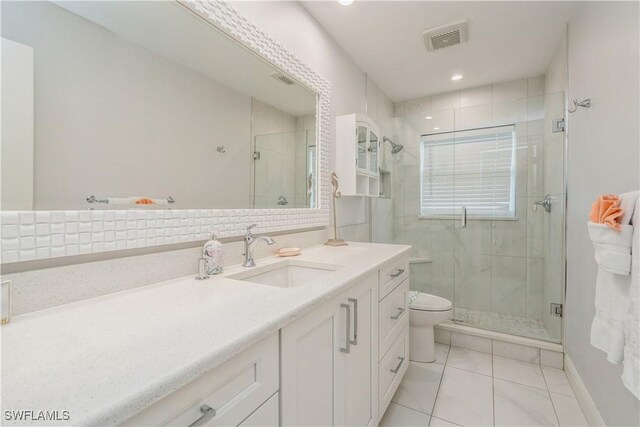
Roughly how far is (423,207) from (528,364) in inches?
59.4

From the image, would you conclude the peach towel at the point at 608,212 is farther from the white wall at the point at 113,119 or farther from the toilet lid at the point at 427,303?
the white wall at the point at 113,119

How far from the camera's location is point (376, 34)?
84.4 inches

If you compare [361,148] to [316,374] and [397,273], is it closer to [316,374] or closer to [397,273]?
[397,273]

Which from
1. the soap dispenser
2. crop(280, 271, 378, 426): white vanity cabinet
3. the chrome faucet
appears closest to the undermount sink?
the chrome faucet

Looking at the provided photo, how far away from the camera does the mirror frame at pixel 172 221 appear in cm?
71

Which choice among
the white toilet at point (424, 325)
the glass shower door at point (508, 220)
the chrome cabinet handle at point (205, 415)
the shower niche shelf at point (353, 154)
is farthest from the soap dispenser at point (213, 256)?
the glass shower door at point (508, 220)

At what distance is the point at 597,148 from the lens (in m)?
1.46

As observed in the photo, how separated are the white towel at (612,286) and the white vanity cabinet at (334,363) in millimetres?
772

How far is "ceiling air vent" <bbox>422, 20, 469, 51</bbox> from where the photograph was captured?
202 cm

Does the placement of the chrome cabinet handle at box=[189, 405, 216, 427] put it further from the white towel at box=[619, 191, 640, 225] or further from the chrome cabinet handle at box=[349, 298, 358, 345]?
the white towel at box=[619, 191, 640, 225]

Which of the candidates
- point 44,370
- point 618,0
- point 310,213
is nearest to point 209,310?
point 44,370

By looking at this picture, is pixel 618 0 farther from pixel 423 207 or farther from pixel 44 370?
pixel 44 370

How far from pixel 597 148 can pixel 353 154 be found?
1.33 meters

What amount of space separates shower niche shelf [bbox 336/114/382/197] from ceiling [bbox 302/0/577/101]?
24.4 inches
